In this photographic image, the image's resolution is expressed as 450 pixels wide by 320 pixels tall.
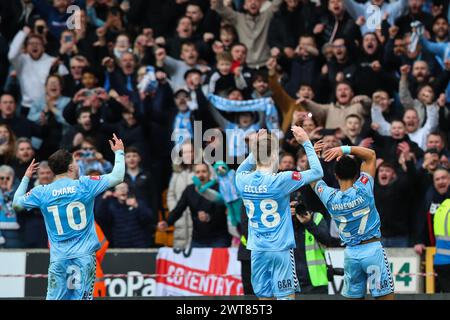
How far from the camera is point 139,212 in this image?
18953mm

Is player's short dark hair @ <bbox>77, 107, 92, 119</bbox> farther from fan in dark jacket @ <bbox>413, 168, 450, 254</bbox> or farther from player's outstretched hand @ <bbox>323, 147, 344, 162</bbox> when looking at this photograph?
player's outstretched hand @ <bbox>323, 147, 344, 162</bbox>

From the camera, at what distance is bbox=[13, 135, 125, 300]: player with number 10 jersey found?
1447cm

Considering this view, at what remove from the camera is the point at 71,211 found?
1450cm

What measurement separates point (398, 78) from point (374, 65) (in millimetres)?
541

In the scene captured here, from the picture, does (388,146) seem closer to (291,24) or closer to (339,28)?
(339,28)

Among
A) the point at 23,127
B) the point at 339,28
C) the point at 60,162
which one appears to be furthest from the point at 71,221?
the point at 339,28

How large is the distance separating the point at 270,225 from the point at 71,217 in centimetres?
234

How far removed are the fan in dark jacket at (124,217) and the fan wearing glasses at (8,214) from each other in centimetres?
138

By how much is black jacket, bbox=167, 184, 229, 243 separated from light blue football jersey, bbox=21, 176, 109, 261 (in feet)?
13.7

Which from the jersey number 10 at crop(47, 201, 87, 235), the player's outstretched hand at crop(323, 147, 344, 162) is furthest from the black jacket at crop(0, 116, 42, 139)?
the player's outstretched hand at crop(323, 147, 344, 162)

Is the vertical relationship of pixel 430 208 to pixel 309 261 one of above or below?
above

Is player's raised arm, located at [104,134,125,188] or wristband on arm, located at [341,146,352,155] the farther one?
wristband on arm, located at [341,146,352,155]

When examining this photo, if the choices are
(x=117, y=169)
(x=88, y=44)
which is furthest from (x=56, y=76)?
(x=117, y=169)

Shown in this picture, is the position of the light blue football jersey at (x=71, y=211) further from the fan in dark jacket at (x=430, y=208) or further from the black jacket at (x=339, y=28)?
the black jacket at (x=339, y=28)
